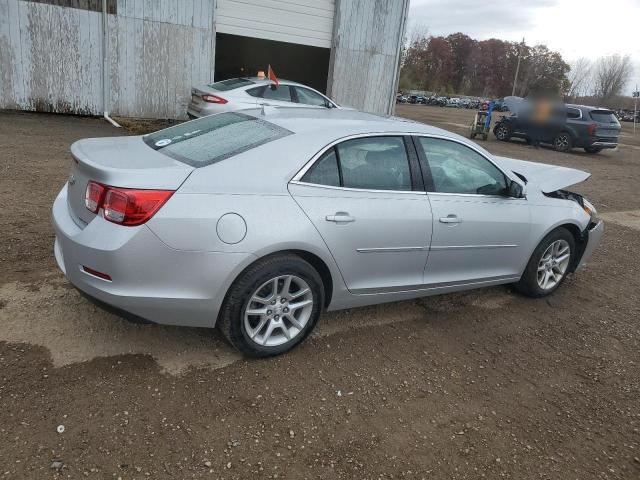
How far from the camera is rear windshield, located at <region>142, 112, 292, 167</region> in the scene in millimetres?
3264

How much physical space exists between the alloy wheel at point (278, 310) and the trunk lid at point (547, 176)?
2.31 metres

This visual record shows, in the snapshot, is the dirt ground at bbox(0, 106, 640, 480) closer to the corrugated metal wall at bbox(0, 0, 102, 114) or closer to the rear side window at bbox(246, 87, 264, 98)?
the rear side window at bbox(246, 87, 264, 98)

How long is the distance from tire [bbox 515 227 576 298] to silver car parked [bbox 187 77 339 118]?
21.7 feet

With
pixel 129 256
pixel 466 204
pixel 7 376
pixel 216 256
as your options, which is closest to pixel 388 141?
pixel 466 204

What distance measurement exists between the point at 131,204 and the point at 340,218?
4.08 ft

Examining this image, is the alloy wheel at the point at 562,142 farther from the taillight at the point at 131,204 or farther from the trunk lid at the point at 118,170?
the taillight at the point at 131,204

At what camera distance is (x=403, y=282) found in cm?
382

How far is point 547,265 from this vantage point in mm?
4773

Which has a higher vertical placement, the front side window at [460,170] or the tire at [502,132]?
the front side window at [460,170]

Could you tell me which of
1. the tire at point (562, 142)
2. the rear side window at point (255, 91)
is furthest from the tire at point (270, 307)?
the tire at point (562, 142)

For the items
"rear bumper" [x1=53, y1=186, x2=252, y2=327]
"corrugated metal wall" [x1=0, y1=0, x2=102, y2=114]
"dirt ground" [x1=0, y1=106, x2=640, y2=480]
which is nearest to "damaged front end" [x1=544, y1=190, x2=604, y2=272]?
"dirt ground" [x1=0, y1=106, x2=640, y2=480]

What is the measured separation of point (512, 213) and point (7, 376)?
3662 millimetres

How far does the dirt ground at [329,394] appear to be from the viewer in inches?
101

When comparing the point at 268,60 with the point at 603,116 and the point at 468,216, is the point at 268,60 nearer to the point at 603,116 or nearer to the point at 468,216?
the point at 603,116
